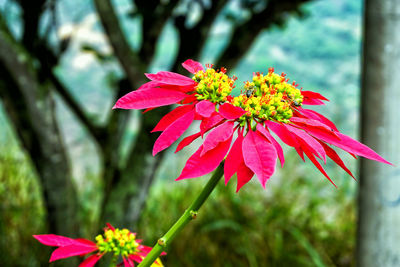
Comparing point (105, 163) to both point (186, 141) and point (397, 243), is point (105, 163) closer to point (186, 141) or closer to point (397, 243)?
point (397, 243)

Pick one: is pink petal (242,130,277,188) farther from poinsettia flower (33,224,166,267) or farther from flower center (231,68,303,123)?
poinsettia flower (33,224,166,267)

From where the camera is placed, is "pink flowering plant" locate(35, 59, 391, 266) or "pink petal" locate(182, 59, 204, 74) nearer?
"pink flowering plant" locate(35, 59, 391, 266)

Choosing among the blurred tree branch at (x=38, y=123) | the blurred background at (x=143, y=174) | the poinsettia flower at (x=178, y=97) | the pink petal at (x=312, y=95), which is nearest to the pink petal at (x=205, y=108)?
the poinsettia flower at (x=178, y=97)

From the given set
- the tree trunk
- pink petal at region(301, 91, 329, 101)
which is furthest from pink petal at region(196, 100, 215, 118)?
the tree trunk

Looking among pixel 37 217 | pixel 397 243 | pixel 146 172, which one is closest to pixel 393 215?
pixel 397 243

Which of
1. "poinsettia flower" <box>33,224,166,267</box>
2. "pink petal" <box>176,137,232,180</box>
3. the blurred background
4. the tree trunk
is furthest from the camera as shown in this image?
the blurred background

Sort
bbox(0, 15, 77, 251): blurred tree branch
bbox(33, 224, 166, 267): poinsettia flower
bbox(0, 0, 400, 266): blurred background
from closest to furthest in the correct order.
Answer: bbox(33, 224, 166, 267): poinsettia flower → bbox(0, 15, 77, 251): blurred tree branch → bbox(0, 0, 400, 266): blurred background

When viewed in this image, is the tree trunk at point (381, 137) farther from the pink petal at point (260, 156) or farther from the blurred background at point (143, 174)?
the pink petal at point (260, 156)

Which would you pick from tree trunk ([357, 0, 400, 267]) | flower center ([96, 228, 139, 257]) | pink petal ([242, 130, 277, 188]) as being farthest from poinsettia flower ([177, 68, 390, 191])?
tree trunk ([357, 0, 400, 267])

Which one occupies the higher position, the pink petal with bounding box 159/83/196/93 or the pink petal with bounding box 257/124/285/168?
the pink petal with bounding box 159/83/196/93
